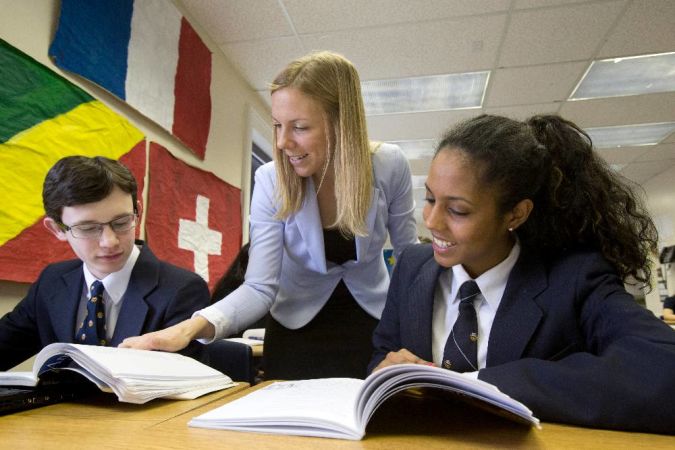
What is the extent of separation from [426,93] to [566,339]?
122 inches

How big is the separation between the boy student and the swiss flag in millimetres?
239

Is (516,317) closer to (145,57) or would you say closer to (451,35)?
(145,57)

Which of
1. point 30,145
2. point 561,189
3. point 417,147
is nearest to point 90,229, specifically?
point 30,145

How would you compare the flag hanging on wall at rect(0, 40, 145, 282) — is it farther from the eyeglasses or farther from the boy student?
the eyeglasses

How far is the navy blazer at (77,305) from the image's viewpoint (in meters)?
1.12

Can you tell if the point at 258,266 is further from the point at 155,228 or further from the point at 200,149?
the point at 200,149

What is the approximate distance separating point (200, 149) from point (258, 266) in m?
1.67

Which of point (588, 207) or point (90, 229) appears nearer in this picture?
point (588, 207)

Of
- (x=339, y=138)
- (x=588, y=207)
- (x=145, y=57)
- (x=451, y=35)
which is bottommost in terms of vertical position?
(x=588, y=207)

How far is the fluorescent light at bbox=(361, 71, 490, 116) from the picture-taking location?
3422 millimetres

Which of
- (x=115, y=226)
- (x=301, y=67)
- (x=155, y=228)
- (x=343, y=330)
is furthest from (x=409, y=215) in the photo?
(x=155, y=228)

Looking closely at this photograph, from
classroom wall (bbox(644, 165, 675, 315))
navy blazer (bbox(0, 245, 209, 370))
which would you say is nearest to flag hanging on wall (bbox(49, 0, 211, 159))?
navy blazer (bbox(0, 245, 209, 370))

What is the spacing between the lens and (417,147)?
4973 millimetres

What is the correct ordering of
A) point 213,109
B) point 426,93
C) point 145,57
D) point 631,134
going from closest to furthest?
1. point 145,57
2. point 213,109
3. point 426,93
4. point 631,134
